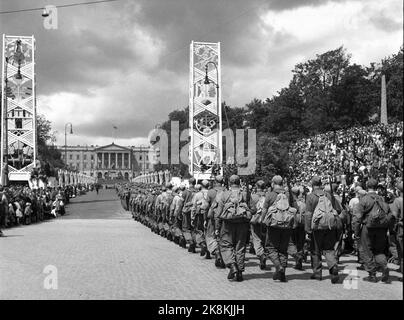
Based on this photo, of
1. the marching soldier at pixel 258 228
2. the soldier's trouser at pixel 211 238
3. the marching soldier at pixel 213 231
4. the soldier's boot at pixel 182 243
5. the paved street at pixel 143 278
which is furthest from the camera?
the soldier's boot at pixel 182 243

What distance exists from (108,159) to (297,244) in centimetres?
15741

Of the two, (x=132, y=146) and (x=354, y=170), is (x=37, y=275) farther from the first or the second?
(x=132, y=146)

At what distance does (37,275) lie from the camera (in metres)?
11.0

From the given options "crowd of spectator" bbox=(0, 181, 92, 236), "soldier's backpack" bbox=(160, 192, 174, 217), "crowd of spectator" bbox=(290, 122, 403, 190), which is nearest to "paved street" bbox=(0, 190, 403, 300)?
"soldier's backpack" bbox=(160, 192, 174, 217)

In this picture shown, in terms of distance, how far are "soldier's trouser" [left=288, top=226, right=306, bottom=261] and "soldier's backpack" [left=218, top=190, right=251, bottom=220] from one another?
2.10 metres

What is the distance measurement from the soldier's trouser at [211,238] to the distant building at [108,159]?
492 feet

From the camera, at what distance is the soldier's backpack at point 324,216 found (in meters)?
10.4

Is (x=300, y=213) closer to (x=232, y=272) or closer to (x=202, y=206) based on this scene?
(x=202, y=206)

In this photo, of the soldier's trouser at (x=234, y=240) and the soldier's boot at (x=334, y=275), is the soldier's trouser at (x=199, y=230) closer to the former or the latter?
the soldier's trouser at (x=234, y=240)

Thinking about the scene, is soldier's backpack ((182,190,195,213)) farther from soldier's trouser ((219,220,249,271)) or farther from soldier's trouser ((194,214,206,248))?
soldier's trouser ((219,220,249,271))

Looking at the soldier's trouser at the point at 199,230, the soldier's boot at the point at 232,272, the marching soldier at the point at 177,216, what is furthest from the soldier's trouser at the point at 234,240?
the marching soldier at the point at 177,216

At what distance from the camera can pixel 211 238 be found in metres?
13.4

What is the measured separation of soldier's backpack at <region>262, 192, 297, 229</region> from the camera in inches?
416
